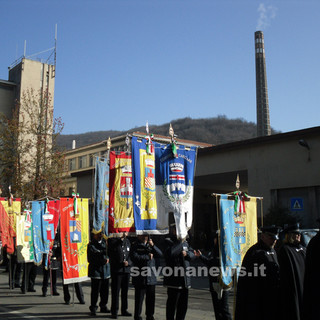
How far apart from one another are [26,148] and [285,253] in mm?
25351

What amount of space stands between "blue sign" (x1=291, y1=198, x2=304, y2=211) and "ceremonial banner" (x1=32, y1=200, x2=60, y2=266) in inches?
428

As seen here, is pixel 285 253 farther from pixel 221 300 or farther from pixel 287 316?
pixel 221 300

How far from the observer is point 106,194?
12.2 meters

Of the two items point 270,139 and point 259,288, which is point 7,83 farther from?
point 259,288

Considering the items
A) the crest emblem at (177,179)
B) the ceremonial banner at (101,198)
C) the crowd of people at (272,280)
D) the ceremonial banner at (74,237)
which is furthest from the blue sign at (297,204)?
the crowd of people at (272,280)

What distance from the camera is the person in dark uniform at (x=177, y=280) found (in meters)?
7.98

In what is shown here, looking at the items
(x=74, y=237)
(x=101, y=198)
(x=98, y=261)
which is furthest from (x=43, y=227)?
(x=98, y=261)

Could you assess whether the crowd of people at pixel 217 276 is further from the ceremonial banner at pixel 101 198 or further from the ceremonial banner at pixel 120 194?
the ceremonial banner at pixel 101 198

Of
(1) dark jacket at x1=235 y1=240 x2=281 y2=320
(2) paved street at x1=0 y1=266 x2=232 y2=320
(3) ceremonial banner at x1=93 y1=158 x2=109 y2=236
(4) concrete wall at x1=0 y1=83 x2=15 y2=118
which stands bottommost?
(2) paved street at x1=0 y1=266 x2=232 y2=320

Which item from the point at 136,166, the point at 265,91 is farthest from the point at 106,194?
the point at 265,91

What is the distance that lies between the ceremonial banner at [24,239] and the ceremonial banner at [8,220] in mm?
451

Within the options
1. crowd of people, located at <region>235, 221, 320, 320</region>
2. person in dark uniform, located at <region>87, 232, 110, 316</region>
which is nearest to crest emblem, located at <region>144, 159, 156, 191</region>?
person in dark uniform, located at <region>87, 232, 110, 316</region>

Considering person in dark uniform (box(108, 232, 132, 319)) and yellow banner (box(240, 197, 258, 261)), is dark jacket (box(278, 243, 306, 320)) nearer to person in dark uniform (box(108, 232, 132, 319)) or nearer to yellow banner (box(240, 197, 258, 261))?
yellow banner (box(240, 197, 258, 261))

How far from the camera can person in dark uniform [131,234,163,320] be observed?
29.1ft
